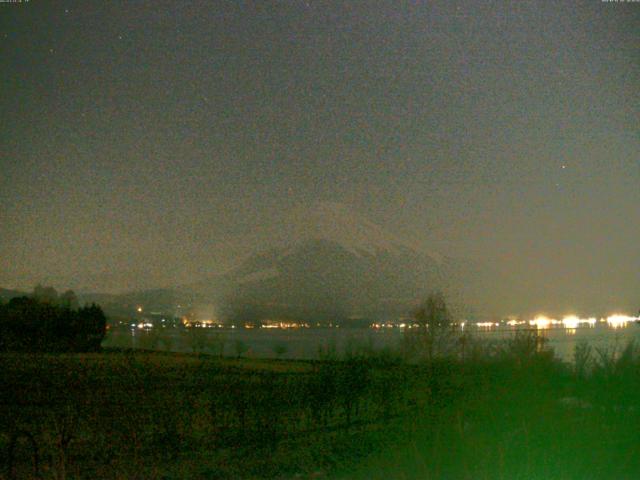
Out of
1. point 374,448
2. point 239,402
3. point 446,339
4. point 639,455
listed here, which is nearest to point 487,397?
point 374,448

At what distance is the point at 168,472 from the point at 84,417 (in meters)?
7.89

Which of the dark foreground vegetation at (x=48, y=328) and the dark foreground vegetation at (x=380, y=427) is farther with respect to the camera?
the dark foreground vegetation at (x=48, y=328)

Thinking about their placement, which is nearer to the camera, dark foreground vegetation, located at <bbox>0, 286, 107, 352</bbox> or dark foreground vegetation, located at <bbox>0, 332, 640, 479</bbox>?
dark foreground vegetation, located at <bbox>0, 332, 640, 479</bbox>

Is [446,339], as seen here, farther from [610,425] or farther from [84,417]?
[610,425]

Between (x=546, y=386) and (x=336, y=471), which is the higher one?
(x=546, y=386)

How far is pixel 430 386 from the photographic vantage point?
19.8 meters

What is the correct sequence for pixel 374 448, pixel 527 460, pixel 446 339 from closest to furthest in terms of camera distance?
1. pixel 527 460
2. pixel 374 448
3. pixel 446 339

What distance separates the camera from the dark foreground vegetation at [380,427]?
464 inches

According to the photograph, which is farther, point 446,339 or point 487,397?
point 446,339

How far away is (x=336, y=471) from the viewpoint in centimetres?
1275

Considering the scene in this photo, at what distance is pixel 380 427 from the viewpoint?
17984 millimetres

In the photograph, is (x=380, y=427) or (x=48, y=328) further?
(x=48, y=328)

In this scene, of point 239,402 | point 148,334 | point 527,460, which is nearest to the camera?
point 527,460

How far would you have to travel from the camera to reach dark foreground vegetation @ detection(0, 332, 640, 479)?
1178 cm
